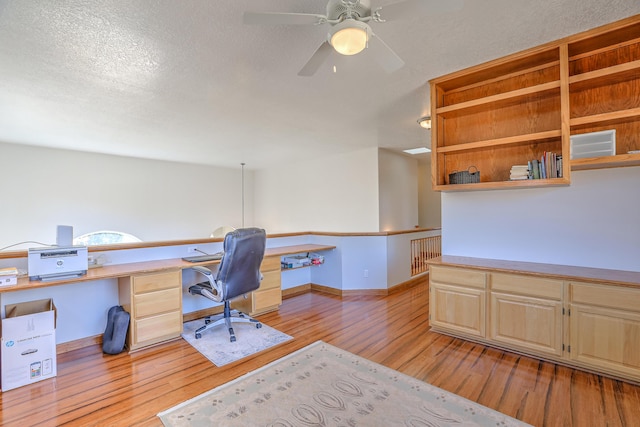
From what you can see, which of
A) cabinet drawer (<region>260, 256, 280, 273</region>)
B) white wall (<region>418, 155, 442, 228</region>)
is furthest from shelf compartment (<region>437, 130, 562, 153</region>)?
white wall (<region>418, 155, 442, 228</region>)

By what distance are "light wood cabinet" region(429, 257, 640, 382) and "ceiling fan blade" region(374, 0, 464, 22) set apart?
2.24 m

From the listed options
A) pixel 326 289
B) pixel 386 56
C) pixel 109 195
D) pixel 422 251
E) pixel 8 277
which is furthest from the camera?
pixel 422 251

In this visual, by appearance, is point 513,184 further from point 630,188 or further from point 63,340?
point 63,340

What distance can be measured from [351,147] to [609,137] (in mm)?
3402

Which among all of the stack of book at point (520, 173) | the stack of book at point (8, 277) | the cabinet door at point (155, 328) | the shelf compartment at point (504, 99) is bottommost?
the cabinet door at point (155, 328)

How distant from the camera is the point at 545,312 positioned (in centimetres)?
249

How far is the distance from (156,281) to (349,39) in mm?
2716

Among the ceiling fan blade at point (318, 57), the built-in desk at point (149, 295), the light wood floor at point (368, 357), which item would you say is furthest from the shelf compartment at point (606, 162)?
the built-in desk at point (149, 295)

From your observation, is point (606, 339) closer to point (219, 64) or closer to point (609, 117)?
point (609, 117)

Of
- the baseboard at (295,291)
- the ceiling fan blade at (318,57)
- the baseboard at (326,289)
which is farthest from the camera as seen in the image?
the baseboard at (326,289)

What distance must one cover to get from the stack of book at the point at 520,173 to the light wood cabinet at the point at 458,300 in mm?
948

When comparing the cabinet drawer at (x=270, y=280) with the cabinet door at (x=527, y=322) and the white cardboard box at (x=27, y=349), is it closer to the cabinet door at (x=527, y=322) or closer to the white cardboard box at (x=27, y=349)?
the white cardboard box at (x=27, y=349)

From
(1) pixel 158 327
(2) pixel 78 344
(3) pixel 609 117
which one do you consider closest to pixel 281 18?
(3) pixel 609 117

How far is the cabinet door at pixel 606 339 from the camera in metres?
2.14
